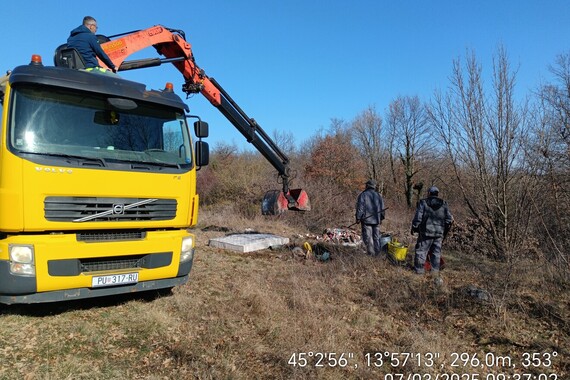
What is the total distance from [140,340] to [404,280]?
15.2 ft

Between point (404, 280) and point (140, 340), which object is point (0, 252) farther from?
point (404, 280)

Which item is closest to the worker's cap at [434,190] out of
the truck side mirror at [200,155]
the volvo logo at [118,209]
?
the truck side mirror at [200,155]

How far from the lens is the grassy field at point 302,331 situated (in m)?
3.81

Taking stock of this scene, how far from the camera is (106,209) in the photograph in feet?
15.1

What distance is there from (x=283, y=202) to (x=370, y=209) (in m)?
3.07

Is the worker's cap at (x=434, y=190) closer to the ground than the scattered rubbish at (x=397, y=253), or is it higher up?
higher up

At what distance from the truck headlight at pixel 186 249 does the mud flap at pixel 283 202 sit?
6.00 m

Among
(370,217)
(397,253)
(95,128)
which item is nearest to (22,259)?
(95,128)

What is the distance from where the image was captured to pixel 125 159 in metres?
4.87

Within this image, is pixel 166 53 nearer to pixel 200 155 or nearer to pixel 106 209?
pixel 200 155

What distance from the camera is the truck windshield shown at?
436 centimetres

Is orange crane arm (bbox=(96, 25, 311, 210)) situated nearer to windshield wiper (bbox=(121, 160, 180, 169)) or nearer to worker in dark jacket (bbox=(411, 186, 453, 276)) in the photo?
windshield wiper (bbox=(121, 160, 180, 169))

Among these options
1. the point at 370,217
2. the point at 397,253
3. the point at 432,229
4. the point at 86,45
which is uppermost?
the point at 86,45

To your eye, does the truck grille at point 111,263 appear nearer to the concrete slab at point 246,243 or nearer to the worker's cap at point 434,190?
the concrete slab at point 246,243
